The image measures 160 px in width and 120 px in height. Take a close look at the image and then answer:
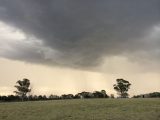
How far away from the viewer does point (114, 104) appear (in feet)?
204

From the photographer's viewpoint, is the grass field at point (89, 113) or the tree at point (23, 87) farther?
the tree at point (23, 87)

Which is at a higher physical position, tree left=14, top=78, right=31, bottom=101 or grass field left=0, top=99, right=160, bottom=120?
tree left=14, top=78, right=31, bottom=101

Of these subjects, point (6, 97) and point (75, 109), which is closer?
point (75, 109)

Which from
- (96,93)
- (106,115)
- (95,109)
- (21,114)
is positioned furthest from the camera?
(96,93)

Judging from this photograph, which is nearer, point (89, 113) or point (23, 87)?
point (89, 113)

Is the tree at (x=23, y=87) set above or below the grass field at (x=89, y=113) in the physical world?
above

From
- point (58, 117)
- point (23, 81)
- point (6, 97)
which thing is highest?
point (23, 81)

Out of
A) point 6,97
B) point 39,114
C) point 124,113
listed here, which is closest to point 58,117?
point 39,114

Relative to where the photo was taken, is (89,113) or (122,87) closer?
(89,113)

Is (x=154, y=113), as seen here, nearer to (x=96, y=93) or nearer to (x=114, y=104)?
(x=114, y=104)

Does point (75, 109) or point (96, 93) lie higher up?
point (96, 93)

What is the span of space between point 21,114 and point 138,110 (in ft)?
53.2

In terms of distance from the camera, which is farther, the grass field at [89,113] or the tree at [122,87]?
the tree at [122,87]

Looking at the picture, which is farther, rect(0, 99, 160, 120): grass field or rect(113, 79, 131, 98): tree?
rect(113, 79, 131, 98): tree
